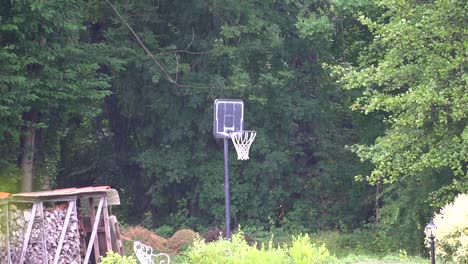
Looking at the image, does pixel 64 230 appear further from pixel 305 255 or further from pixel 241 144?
pixel 305 255

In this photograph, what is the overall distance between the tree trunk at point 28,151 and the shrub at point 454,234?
10.5 metres

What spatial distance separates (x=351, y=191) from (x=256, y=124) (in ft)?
11.5

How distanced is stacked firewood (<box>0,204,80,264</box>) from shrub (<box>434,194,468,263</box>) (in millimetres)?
6005

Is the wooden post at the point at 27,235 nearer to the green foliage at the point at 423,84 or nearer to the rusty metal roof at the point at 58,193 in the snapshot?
the rusty metal roof at the point at 58,193

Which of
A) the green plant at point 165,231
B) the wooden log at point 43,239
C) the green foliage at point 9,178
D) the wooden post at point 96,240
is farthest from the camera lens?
the green plant at point 165,231

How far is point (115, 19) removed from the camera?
22219 millimetres

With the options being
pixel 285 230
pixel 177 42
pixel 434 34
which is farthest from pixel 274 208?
pixel 434 34

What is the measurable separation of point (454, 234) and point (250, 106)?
12520 mm

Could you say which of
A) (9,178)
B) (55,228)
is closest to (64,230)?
(55,228)

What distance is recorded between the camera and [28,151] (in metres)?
19.4

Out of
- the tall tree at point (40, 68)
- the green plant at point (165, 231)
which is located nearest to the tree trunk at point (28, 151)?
the tall tree at point (40, 68)

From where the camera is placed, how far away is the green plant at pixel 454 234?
1084cm

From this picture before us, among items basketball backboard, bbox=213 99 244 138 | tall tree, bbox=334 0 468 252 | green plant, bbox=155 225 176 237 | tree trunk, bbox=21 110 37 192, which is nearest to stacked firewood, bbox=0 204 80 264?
basketball backboard, bbox=213 99 244 138

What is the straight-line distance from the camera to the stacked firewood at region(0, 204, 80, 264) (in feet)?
44.3
